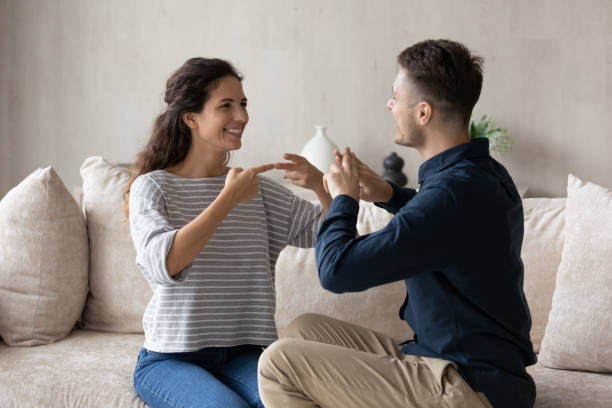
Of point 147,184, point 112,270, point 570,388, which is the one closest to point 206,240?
point 147,184

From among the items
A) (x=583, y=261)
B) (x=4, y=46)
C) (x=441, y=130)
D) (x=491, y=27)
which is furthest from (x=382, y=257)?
(x=4, y=46)

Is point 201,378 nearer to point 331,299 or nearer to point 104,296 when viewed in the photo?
point 331,299

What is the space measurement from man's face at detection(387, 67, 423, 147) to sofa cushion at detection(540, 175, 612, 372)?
27.3 inches

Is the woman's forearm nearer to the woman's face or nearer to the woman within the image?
the woman

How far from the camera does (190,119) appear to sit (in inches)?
71.4

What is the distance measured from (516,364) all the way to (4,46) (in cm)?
363

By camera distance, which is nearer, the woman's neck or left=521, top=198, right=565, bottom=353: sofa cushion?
the woman's neck

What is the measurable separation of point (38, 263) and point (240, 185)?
0.86m

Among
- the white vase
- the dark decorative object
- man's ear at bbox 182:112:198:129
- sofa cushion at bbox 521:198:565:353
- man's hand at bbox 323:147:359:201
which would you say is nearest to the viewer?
man's hand at bbox 323:147:359:201

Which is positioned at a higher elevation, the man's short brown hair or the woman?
the man's short brown hair

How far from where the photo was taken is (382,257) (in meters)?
1.32

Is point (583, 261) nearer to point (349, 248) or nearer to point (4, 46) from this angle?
point (349, 248)

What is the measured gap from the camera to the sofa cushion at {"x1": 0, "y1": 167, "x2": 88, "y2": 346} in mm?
2115

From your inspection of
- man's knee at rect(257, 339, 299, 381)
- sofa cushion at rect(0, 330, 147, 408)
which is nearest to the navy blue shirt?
man's knee at rect(257, 339, 299, 381)
